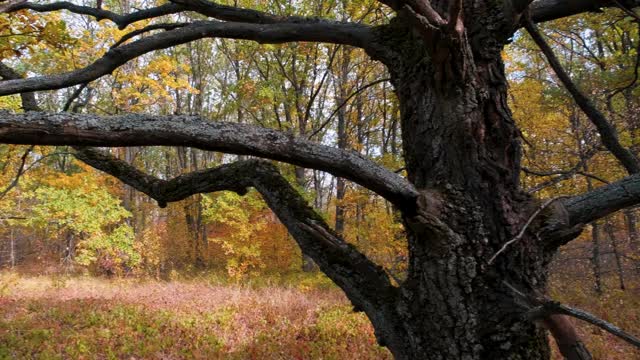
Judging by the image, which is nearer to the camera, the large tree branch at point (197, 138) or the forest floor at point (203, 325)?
the large tree branch at point (197, 138)

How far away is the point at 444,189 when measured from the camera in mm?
2113

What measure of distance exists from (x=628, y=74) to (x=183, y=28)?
851cm

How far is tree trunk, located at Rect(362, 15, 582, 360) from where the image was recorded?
6.32 feet

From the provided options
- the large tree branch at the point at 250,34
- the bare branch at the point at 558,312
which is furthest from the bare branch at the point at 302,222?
the large tree branch at the point at 250,34

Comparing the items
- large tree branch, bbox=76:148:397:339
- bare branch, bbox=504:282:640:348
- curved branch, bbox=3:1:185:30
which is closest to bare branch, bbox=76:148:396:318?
large tree branch, bbox=76:148:397:339

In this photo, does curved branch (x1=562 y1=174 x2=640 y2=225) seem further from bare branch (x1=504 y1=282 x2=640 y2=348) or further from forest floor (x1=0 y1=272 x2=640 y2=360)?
forest floor (x1=0 y1=272 x2=640 y2=360)

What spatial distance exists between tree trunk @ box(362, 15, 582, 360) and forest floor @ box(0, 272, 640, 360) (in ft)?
17.7

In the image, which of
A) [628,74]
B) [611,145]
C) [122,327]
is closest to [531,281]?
[611,145]

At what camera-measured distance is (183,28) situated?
2.57 metres

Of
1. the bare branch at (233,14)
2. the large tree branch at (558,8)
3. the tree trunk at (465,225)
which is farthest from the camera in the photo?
the bare branch at (233,14)

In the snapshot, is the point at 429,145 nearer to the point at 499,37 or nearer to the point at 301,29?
the point at 499,37

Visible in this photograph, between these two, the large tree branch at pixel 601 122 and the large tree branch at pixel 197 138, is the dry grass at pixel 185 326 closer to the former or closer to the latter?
the large tree branch at pixel 601 122

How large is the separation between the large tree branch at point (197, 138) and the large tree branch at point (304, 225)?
0.44 m

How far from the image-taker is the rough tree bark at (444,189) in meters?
1.81
